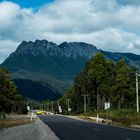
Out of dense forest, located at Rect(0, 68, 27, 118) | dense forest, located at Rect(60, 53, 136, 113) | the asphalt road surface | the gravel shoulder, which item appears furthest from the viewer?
dense forest, located at Rect(60, 53, 136, 113)

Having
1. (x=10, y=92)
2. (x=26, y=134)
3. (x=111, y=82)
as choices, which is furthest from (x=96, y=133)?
(x=10, y=92)

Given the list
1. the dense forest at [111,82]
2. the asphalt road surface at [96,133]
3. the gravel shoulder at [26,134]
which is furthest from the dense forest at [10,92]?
the asphalt road surface at [96,133]

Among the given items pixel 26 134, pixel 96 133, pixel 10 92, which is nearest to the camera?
pixel 96 133

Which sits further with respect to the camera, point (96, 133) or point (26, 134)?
point (26, 134)

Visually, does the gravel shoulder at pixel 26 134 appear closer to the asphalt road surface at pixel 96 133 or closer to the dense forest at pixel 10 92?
the asphalt road surface at pixel 96 133

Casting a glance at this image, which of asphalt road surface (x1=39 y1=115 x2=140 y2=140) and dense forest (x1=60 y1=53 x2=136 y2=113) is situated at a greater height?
dense forest (x1=60 y1=53 x2=136 y2=113)

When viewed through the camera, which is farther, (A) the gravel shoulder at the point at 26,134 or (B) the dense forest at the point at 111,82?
(B) the dense forest at the point at 111,82

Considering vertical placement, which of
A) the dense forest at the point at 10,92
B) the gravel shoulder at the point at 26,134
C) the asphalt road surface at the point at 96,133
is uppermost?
the dense forest at the point at 10,92

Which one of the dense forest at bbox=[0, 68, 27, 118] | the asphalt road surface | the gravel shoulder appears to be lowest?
the gravel shoulder

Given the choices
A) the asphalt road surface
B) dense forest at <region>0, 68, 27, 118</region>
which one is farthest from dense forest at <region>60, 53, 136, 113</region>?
the asphalt road surface

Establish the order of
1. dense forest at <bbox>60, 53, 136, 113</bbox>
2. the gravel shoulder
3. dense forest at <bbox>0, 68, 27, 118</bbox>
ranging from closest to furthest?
1. the gravel shoulder
2. dense forest at <bbox>0, 68, 27, 118</bbox>
3. dense forest at <bbox>60, 53, 136, 113</bbox>

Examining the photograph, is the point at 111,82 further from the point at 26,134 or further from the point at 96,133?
the point at 96,133

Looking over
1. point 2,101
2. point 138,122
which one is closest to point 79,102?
point 2,101

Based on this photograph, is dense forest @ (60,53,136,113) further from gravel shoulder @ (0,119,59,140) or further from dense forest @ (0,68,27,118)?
gravel shoulder @ (0,119,59,140)
